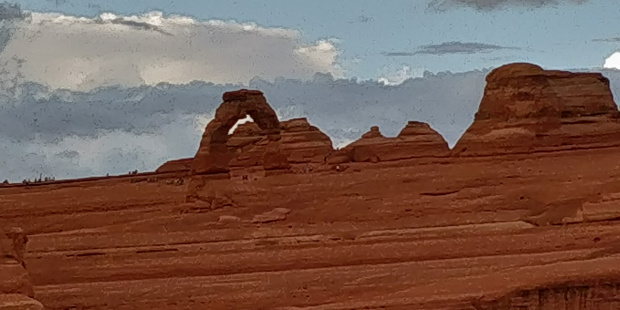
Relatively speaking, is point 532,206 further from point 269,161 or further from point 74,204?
point 74,204

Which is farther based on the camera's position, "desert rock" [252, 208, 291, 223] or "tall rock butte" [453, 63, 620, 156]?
"tall rock butte" [453, 63, 620, 156]

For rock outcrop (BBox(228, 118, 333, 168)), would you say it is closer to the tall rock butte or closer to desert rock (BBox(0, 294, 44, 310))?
the tall rock butte

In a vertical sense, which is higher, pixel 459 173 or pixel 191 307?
pixel 459 173

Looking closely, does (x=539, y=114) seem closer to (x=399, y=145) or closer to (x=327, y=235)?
(x=399, y=145)

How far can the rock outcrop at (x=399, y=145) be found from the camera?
19.2 m

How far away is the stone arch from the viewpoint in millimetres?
13688

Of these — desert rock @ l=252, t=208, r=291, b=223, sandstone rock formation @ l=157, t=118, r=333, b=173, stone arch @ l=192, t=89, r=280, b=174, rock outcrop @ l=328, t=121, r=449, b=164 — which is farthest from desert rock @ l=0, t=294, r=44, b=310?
sandstone rock formation @ l=157, t=118, r=333, b=173

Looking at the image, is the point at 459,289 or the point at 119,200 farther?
the point at 119,200

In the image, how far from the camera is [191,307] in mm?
9656

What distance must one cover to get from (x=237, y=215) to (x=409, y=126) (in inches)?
493

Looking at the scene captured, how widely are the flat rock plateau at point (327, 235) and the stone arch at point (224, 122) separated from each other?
26 millimetres

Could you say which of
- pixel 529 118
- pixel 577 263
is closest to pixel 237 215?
pixel 577 263

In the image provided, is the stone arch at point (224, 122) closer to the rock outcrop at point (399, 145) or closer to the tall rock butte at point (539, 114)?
the tall rock butte at point (539, 114)

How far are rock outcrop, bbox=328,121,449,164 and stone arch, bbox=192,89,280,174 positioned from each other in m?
4.30
